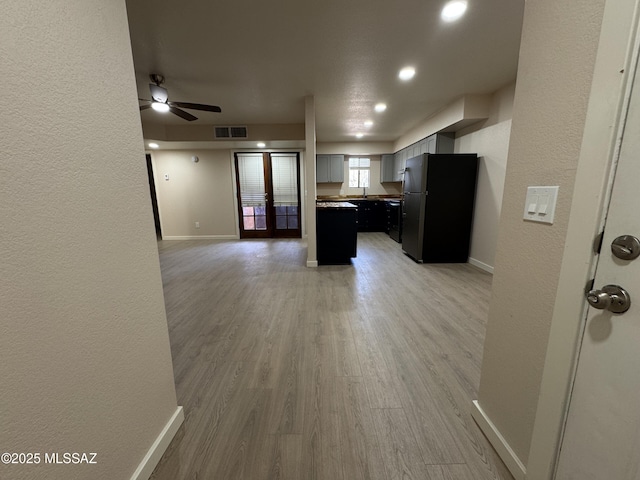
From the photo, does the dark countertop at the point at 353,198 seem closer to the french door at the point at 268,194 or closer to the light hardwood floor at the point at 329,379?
the french door at the point at 268,194

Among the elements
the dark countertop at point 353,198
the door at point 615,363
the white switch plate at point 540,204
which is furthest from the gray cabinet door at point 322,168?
the door at point 615,363

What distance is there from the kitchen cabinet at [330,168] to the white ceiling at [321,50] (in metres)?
2.69

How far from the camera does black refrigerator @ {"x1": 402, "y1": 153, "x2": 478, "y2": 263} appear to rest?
3.56m

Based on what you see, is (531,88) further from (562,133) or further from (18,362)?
(18,362)

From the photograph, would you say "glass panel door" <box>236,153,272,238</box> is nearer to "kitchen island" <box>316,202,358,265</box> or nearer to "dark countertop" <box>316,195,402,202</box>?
"dark countertop" <box>316,195,402,202</box>

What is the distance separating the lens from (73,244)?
28.2 inches

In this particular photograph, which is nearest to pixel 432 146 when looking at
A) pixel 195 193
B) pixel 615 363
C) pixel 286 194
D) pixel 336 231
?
→ pixel 336 231

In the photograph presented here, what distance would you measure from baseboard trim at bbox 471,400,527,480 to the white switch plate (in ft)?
3.23

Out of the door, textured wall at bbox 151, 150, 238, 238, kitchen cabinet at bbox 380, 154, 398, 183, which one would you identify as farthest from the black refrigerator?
textured wall at bbox 151, 150, 238, 238

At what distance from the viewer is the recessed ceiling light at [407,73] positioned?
8.67 ft

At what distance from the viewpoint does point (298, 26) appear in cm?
195

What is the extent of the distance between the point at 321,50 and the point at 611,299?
105 inches

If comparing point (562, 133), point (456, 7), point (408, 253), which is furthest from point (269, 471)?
point (408, 253)

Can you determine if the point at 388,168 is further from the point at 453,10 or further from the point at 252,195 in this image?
the point at 453,10
